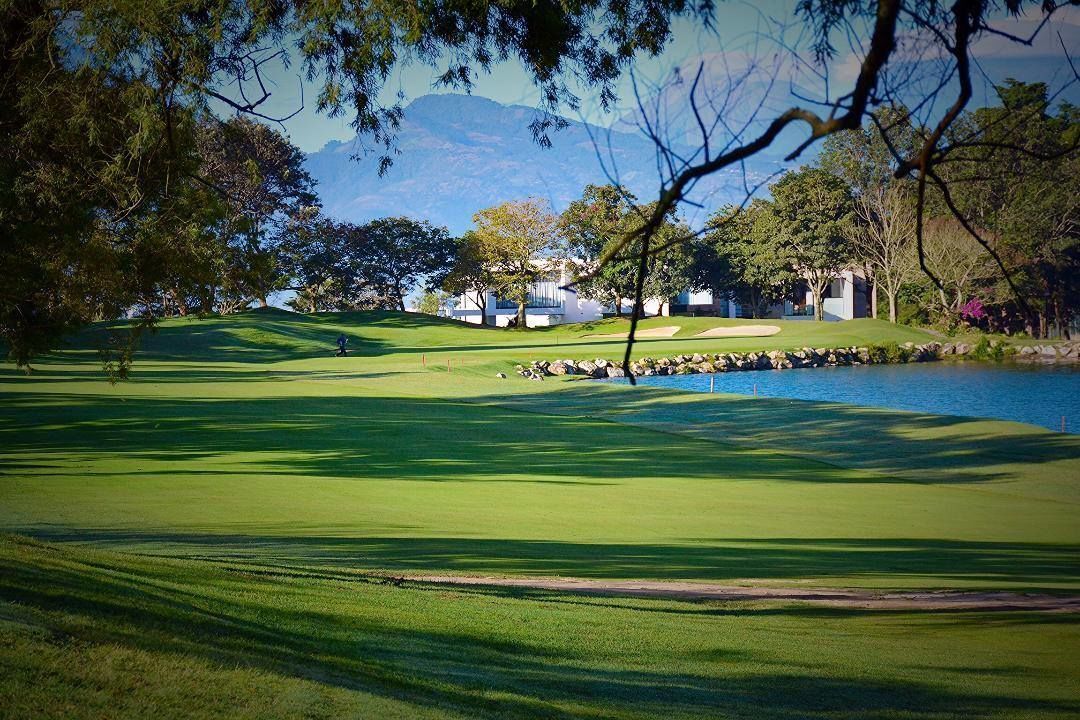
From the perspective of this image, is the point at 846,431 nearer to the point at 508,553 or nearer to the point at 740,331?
the point at 508,553

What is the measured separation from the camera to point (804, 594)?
30.3 feet

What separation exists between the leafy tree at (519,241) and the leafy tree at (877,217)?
22.8 m

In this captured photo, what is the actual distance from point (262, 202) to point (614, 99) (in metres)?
64.9

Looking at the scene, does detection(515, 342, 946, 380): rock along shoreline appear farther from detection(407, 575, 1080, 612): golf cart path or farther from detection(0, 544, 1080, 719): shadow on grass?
detection(0, 544, 1080, 719): shadow on grass

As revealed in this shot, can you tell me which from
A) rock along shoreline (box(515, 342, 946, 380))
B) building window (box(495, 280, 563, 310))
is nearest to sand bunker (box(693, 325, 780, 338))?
rock along shoreline (box(515, 342, 946, 380))

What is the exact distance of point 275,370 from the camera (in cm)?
4459

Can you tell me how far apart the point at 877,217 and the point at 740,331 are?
13.2 metres

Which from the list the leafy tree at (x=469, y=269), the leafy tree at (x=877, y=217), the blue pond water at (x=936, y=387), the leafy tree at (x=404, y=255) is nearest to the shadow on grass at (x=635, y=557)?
the blue pond water at (x=936, y=387)

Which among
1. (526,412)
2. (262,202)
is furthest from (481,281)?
(526,412)

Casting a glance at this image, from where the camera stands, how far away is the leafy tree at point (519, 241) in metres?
81.4

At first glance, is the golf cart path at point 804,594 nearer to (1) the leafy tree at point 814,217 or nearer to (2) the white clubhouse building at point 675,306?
(1) the leafy tree at point 814,217

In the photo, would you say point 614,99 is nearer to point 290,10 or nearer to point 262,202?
point 290,10

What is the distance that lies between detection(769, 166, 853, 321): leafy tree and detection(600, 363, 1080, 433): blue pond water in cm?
1933

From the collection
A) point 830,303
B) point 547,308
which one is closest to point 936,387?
point 830,303
